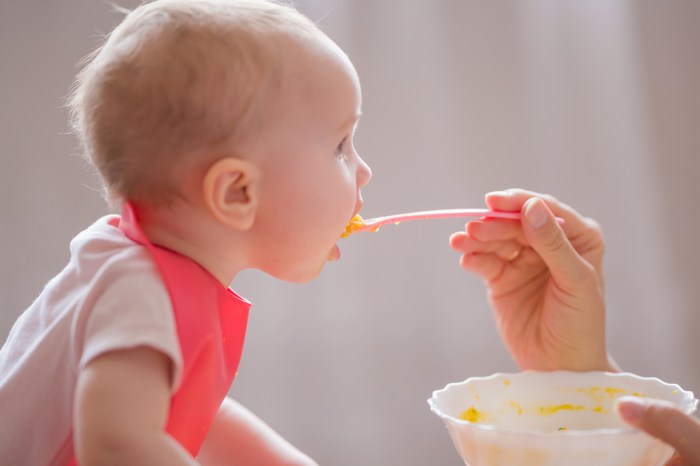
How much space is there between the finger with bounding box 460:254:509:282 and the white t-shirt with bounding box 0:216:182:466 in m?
0.54

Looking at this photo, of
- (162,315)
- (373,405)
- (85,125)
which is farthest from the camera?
(373,405)

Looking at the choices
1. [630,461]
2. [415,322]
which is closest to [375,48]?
[415,322]

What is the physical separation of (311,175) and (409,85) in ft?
2.74

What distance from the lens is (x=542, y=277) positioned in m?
1.18

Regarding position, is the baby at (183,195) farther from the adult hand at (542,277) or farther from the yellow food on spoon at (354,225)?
the adult hand at (542,277)

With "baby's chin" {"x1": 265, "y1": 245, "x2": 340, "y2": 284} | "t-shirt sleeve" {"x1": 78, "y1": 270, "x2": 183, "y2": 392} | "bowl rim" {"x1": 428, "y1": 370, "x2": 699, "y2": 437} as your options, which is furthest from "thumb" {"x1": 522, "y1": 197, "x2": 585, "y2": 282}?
"t-shirt sleeve" {"x1": 78, "y1": 270, "x2": 183, "y2": 392}

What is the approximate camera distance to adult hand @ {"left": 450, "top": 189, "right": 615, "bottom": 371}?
1.05m

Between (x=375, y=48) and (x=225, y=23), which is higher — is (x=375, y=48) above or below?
below

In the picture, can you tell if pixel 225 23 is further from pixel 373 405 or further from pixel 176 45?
pixel 373 405

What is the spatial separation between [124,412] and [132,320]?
0.25 ft

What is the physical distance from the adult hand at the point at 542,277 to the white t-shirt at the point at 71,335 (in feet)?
1.72

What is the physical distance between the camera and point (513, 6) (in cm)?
158

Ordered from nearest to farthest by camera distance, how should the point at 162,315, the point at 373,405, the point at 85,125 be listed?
the point at 162,315 → the point at 85,125 → the point at 373,405

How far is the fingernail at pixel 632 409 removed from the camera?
761 millimetres
